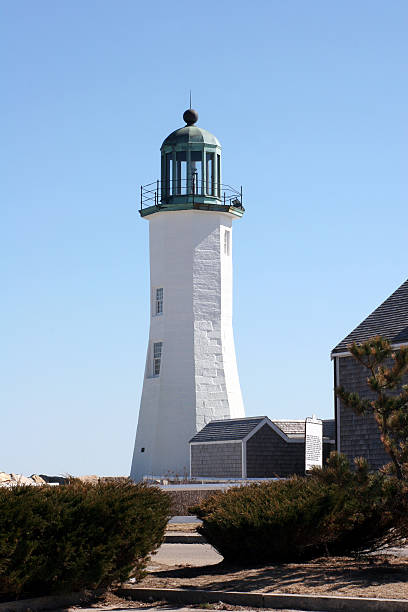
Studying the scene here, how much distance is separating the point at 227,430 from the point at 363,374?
13.1 metres

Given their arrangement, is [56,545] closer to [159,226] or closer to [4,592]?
[4,592]

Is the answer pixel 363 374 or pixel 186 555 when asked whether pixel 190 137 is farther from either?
pixel 186 555

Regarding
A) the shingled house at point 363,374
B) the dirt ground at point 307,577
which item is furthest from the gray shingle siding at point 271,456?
the dirt ground at point 307,577

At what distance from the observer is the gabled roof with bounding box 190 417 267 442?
40.2m

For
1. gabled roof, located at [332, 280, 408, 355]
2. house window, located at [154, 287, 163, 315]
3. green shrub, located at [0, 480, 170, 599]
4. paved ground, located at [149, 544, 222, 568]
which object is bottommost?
paved ground, located at [149, 544, 222, 568]

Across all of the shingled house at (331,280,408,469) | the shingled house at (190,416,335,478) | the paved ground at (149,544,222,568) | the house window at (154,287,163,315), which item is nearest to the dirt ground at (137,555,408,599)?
the paved ground at (149,544,222,568)

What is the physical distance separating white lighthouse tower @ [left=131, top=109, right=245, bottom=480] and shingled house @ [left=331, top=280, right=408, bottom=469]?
15.0m

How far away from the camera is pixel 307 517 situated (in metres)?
14.7

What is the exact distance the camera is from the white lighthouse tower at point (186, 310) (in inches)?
1762

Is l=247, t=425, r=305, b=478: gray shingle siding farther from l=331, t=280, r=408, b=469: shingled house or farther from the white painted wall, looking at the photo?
l=331, t=280, r=408, b=469: shingled house

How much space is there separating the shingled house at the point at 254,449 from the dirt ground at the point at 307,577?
2417cm

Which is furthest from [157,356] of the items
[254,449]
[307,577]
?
[307,577]

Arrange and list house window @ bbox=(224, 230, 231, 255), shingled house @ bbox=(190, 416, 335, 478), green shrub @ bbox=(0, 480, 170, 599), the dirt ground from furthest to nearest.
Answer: house window @ bbox=(224, 230, 231, 255) → shingled house @ bbox=(190, 416, 335, 478) → the dirt ground → green shrub @ bbox=(0, 480, 170, 599)

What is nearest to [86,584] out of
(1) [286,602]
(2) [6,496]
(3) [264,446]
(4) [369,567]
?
(2) [6,496]
